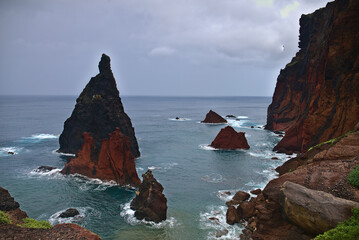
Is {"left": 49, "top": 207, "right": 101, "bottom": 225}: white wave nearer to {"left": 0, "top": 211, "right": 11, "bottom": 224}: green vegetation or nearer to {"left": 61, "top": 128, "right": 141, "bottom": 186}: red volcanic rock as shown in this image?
{"left": 61, "top": 128, "right": 141, "bottom": 186}: red volcanic rock

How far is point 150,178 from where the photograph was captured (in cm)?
3406

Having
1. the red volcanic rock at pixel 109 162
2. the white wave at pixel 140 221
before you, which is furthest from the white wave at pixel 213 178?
the white wave at pixel 140 221

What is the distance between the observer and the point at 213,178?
155 feet

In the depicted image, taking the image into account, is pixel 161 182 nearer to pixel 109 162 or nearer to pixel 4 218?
pixel 109 162

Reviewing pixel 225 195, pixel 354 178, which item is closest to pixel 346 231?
pixel 354 178

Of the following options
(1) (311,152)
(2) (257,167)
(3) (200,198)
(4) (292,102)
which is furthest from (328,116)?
(4) (292,102)

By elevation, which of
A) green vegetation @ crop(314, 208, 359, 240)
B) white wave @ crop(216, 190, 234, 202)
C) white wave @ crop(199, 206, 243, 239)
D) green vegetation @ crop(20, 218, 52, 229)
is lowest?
white wave @ crop(199, 206, 243, 239)

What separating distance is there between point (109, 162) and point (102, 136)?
589 cm

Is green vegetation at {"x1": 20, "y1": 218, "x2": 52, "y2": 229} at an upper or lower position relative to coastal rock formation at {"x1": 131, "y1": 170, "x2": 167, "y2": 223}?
upper

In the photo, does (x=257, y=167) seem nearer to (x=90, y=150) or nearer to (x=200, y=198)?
(x=200, y=198)

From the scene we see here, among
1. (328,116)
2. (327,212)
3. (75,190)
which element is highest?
(328,116)

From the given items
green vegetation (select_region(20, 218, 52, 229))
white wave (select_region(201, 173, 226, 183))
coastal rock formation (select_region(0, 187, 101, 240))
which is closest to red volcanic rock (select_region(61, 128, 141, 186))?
white wave (select_region(201, 173, 226, 183))

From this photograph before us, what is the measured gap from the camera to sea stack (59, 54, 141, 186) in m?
45.0

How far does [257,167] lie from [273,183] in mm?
34929
